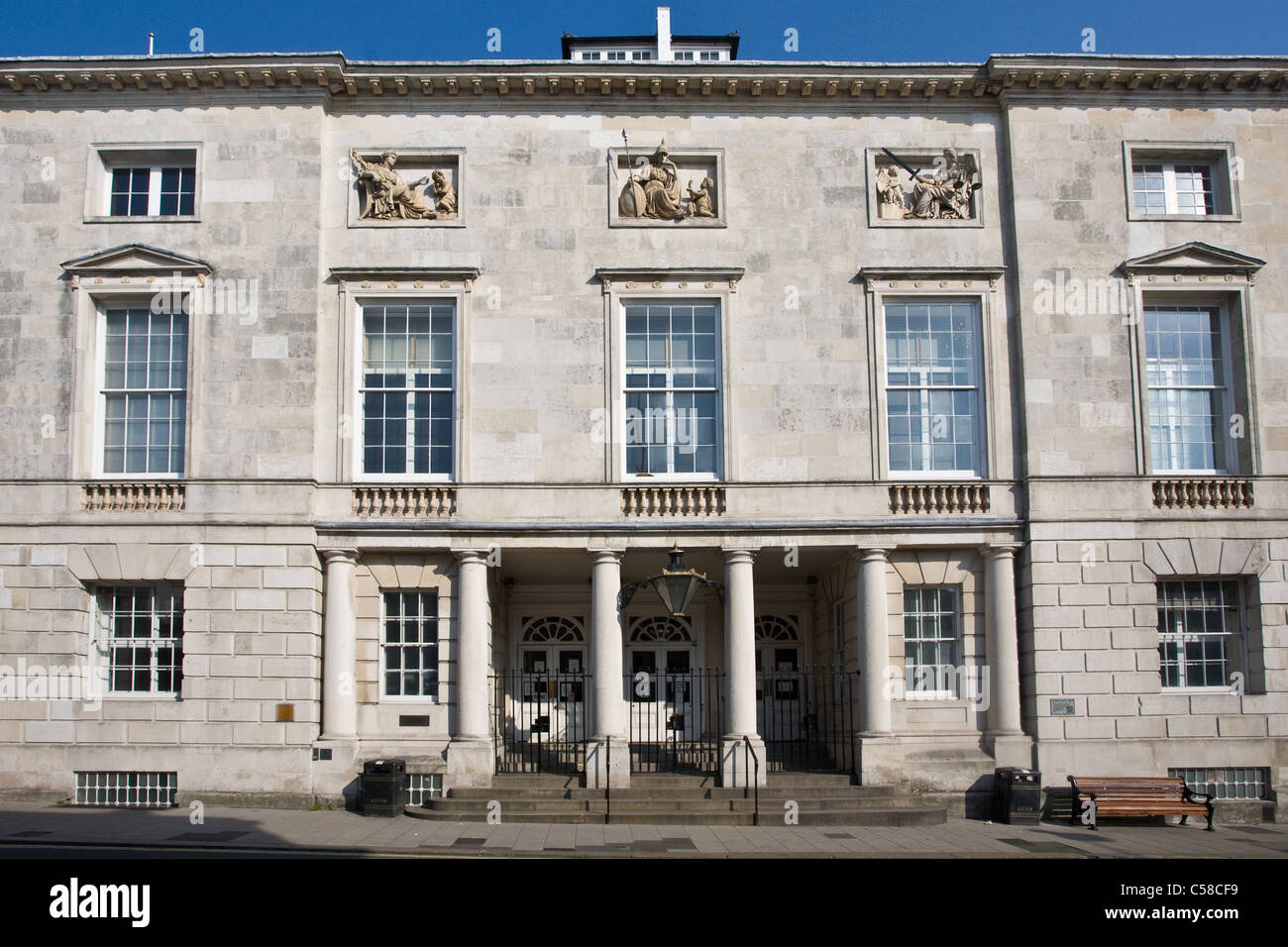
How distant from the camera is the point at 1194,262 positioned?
20.8 metres

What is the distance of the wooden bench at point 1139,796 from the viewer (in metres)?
18.5

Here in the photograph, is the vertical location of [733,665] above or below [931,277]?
below

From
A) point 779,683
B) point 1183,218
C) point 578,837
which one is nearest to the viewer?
point 578,837

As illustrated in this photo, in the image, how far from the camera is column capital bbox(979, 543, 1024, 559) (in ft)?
66.1

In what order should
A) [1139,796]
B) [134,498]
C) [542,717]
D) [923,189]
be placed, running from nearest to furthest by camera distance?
[1139,796] → [134,498] → [923,189] → [542,717]

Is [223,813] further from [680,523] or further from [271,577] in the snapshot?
[680,523]

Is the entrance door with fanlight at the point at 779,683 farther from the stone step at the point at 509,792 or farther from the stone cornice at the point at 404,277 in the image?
the stone cornice at the point at 404,277

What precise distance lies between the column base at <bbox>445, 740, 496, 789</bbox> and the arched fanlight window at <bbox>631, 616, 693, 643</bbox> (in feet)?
15.0

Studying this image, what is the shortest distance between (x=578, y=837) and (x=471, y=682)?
12.9ft

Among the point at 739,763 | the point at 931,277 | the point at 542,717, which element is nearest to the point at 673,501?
the point at 739,763

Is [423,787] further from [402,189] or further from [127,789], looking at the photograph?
[402,189]

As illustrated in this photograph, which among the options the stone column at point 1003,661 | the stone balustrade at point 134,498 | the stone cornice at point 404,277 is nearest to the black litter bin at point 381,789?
the stone balustrade at point 134,498

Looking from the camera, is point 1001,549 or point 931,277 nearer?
point 1001,549

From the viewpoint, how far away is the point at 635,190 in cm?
2116
